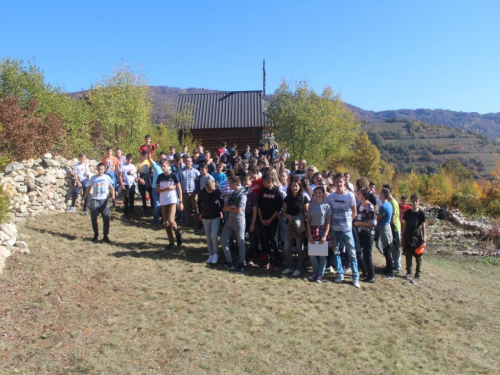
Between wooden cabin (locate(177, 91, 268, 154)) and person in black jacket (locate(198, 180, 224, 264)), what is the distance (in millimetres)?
22216

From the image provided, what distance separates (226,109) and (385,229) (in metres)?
24.6

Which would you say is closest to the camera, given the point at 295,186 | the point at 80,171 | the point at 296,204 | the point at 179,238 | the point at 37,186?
the point at 295,186

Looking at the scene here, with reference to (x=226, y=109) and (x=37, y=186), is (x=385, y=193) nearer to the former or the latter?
(x=37, y=186)

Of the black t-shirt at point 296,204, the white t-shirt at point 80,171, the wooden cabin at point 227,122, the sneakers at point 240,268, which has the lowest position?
the sneakers at point 240,268

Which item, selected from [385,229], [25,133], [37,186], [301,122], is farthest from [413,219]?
[301,122]

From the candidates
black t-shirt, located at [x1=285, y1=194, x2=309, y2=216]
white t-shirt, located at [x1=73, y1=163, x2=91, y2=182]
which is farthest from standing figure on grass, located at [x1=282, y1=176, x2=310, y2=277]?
white t-shirt, located at [x1=73, y1=163, x2=91, y2=182]

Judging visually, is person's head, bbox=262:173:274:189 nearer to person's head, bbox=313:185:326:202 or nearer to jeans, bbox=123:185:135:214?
person's head, bbox=313:185:326:202

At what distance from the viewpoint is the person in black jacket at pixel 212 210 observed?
8.47 meters

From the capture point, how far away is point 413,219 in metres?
8.80

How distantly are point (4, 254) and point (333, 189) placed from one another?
6671 mm

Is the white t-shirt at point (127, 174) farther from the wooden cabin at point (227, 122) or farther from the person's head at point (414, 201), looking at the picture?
the wooden cabin at point (227, 122)

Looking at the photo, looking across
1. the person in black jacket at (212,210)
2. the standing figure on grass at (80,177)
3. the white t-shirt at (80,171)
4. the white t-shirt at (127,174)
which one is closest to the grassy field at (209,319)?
the person in black jacket at (212,210)

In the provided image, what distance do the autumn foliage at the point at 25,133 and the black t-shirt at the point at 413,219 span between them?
12.5 metres

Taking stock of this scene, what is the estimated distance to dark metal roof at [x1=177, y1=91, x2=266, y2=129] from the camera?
30984 millimetres
